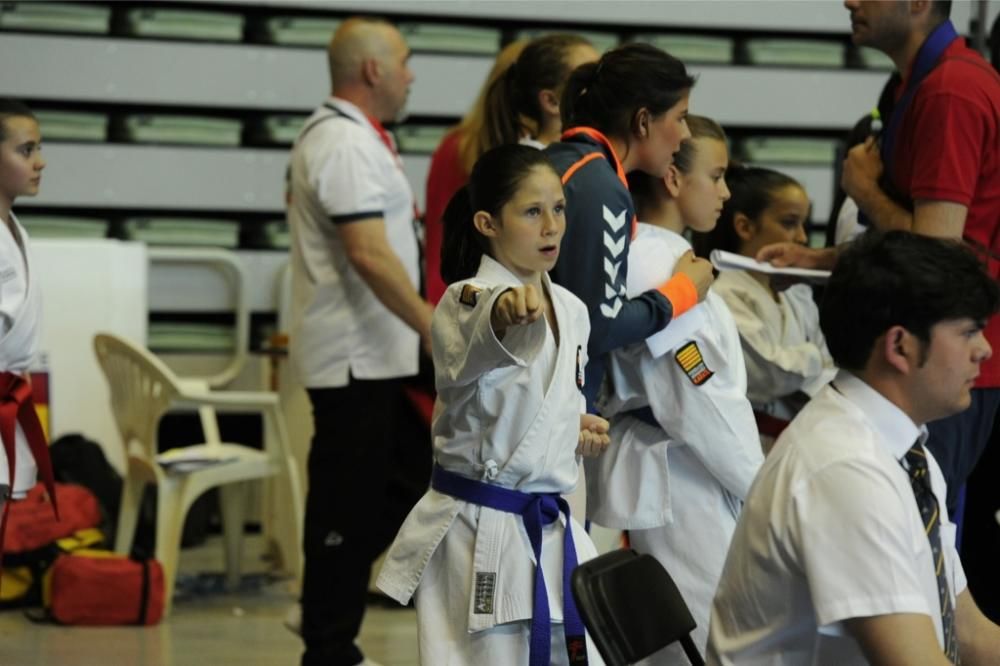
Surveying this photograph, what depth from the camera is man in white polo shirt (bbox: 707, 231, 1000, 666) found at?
1926 mm

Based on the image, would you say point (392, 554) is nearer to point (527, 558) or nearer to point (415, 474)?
point (527, 558)

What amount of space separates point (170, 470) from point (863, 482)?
3780 mm

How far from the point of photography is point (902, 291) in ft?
6.69

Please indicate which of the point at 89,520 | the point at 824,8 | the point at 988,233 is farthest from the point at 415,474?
the point at 824,8

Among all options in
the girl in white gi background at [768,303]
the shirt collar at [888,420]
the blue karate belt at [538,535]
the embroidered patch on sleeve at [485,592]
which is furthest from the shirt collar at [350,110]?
the shirt collar at [888,420]

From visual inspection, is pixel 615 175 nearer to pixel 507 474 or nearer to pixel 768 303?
pixel 507 474

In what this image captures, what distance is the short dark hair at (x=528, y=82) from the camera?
375 cm

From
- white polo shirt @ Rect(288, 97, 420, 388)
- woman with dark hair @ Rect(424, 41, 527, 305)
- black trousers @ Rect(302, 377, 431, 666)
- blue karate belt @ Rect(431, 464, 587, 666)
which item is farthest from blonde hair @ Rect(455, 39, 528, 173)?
blue karate belt @ Rect(431, 464, 587, 666)

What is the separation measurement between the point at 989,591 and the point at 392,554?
2.03 m

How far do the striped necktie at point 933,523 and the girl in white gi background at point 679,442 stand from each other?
0.92 meters

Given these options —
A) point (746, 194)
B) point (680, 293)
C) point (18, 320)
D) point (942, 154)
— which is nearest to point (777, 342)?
point (746, 194)

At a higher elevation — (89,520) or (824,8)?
(824,8)

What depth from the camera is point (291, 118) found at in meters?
6.73

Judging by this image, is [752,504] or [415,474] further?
[415,474]
